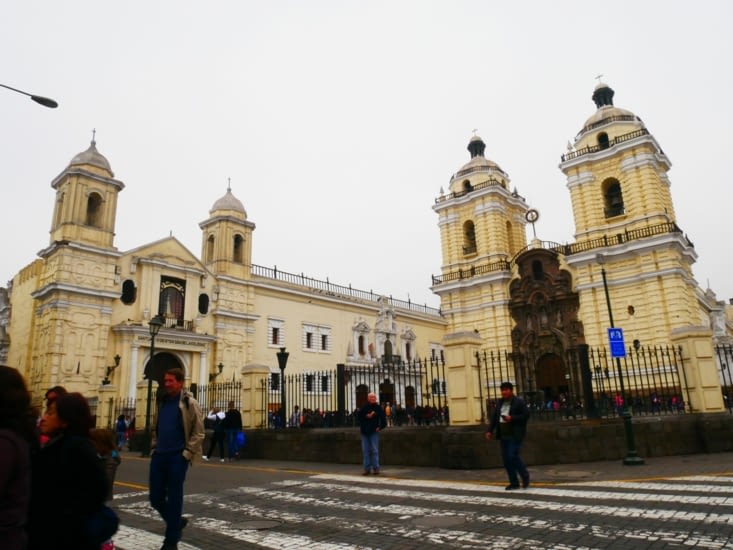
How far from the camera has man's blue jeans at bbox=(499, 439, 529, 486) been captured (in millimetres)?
8391

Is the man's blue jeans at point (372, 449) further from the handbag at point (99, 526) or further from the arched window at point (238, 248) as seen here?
the arched window at point (238, 248)

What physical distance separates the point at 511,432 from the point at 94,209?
3061cm

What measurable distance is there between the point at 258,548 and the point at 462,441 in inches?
270

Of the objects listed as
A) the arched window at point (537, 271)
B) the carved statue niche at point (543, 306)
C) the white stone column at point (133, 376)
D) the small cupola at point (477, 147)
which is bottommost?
the white stone column at point (133, 376)

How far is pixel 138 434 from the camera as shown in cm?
2097

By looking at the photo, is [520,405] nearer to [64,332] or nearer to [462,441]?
[462,441]

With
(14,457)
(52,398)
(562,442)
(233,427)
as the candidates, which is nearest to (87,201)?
(233,427)

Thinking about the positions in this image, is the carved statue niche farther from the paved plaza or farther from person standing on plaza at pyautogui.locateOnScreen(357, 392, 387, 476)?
person standing on plaza at pyautogui.locateOnScreen(357, 392, 387, 476)

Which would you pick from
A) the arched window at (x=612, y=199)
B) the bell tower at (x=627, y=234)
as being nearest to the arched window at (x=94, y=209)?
the bell tower at (x=627, y=234)

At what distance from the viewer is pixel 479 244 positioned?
37125 mm

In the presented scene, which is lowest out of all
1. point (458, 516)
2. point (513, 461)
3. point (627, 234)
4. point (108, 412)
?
point (458, 516)

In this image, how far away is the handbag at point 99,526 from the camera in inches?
114

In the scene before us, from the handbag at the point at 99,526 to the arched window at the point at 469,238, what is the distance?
36.3m

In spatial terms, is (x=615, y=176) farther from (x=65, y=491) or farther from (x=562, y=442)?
(x=65, y=491)
